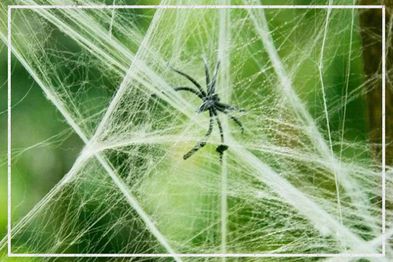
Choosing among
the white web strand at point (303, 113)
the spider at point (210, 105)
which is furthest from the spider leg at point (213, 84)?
the white web strand at point (303, 113)

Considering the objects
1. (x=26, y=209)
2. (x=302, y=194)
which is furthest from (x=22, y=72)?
(x=302, y=194)

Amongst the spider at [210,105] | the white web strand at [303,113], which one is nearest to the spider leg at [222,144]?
the spider at [210,105]

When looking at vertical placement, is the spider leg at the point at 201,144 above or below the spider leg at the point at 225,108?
below

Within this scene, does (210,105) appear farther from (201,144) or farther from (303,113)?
(303,113)

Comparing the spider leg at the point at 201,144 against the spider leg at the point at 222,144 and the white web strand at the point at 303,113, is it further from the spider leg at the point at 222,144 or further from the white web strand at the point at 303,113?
the white web strand at the point at 303,113

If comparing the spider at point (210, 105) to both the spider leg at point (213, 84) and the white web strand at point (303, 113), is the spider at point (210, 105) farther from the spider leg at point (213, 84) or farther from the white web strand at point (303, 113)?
the white web strand at point (303, 113)

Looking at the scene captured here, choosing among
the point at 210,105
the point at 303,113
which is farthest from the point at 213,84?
the point at 303,113

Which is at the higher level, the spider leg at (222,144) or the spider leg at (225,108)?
the spider leg at (225,108)

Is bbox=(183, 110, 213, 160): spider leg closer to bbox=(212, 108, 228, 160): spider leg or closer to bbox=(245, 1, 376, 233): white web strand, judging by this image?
bbox=(212, 108, 228, 160): spider leg

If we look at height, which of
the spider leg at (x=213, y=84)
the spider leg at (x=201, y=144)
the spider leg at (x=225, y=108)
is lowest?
the spider leg at (x=201, y=144)

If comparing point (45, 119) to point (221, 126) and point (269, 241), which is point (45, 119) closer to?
point (221, 126)
